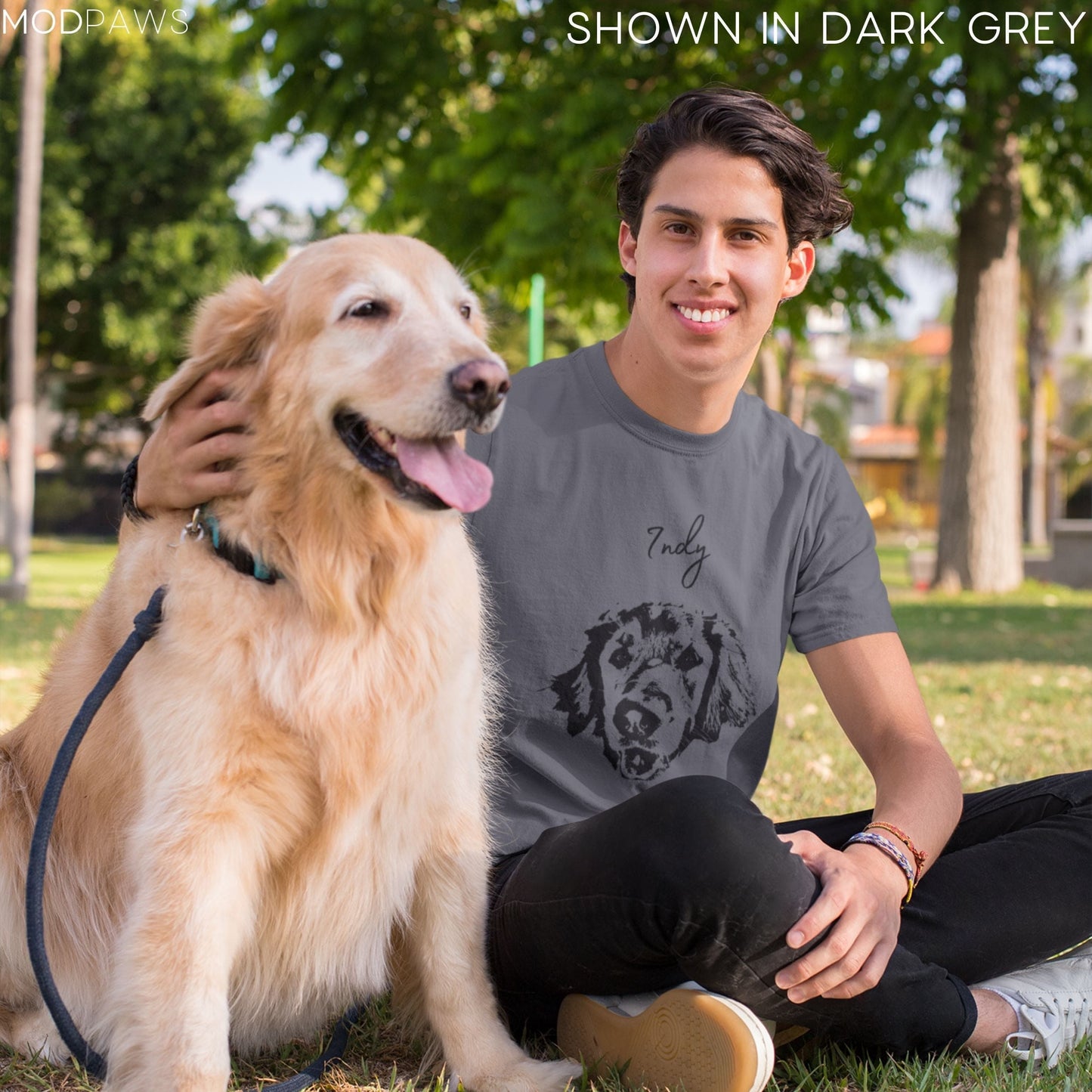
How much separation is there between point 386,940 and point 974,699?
502cm

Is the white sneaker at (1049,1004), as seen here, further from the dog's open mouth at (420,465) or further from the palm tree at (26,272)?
the palm tree at (26,272)

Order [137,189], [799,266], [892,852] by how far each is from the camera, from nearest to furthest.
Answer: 1. [892,852]
2. [799,266]
3. [137,189]

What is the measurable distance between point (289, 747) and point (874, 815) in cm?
119

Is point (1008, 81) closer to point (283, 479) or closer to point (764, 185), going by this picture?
point (764, 185)

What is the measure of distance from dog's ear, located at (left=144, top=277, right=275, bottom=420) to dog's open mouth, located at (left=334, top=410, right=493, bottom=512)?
9.6 inches

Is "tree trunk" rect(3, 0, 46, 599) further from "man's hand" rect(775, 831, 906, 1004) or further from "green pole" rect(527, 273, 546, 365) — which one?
"man's hand" rect(775, 831, 906, 1004)

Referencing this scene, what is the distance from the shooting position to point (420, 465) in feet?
6.81

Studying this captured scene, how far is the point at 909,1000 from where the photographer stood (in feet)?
7.22

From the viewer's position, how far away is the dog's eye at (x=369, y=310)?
7.01 ft

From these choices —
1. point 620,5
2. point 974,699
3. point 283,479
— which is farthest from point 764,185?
point 620,5

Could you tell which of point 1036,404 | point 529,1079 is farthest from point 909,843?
point 1036,404

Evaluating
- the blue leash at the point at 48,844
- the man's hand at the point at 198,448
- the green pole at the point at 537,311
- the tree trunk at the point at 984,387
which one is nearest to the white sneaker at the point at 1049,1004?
the blue leash at the point at 48,844

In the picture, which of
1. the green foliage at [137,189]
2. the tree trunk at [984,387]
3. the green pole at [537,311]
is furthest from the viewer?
the green foliage at [137,189]

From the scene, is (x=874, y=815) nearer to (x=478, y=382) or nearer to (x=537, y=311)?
(x=478, y=382)
